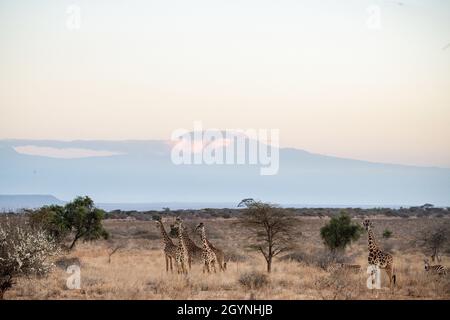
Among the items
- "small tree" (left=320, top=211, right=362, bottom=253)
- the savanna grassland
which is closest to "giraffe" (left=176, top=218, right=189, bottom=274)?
the savanna grassland

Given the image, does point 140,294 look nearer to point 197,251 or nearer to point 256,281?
point 256,281

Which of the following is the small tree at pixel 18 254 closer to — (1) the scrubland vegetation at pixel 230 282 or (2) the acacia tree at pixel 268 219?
(1) the scrubland vegetation at pixel 230 282

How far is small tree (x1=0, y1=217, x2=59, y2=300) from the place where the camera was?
16.4 meters

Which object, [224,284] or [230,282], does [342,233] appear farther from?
[224,284]

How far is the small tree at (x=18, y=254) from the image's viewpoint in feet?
53.7

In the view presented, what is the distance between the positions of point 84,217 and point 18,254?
619 inches

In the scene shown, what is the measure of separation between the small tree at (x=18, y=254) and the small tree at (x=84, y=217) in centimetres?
1444

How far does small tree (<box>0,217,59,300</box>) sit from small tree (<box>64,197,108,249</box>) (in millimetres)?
14442

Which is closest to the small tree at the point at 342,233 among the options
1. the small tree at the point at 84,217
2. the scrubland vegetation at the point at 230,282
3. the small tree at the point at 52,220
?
the scrubland vegetation at the point at 230,282

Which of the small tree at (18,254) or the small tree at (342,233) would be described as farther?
the small tree at (342,233)

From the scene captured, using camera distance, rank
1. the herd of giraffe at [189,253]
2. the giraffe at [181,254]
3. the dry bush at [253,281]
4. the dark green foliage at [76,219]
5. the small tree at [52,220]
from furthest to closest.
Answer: the dark green foliage at [76,219] < the small tree at [52,220] < the herd of giraffe at [189,253] < the giraffe at [181,254] < the dry bush at [253,281]

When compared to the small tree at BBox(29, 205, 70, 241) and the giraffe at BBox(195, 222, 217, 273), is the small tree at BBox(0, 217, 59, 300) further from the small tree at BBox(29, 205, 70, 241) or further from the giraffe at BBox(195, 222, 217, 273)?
the small tree at BBox(29, 205, 70, 241)

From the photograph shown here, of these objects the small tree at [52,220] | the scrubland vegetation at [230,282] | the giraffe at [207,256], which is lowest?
the scrubland vegetation at [230,282]
